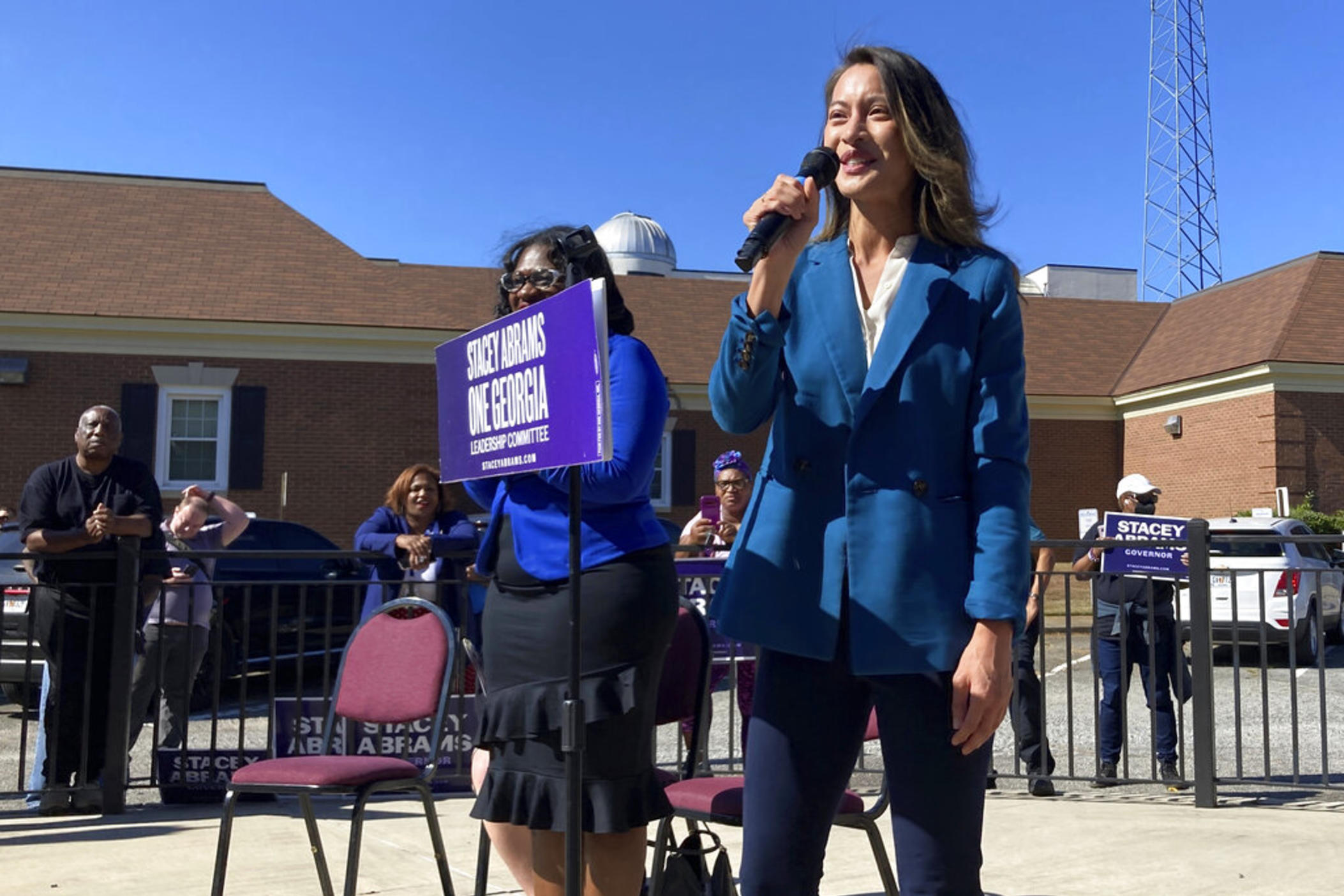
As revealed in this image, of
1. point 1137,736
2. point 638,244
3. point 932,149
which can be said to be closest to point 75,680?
point 932,149

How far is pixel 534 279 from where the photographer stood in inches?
119

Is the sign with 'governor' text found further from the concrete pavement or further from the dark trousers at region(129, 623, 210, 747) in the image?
the dark trousers at region(129, 623, 210, 747)

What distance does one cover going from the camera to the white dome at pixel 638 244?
37.3 meters

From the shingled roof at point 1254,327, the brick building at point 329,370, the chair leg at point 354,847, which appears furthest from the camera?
the shingled roof at point 1254,327

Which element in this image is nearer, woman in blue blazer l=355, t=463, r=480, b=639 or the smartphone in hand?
woman in blue blazer l=355, t=463, r=480, b=639

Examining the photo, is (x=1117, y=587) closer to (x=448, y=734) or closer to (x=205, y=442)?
(x=448, y=734)

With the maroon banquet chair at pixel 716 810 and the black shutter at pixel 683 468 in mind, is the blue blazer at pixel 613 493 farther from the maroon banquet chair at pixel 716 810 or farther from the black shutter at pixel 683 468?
the black shutter at pixel 683 468

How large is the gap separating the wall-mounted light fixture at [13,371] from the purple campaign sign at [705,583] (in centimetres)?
1826

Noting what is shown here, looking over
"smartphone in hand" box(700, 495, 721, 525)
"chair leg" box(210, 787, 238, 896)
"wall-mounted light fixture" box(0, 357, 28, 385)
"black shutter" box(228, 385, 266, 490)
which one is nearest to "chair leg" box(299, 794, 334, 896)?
"chair leg" box(210, 787, 238, 896)

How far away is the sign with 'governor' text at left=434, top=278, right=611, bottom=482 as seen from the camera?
232 cm

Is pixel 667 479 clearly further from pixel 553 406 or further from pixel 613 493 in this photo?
pixel 553 406

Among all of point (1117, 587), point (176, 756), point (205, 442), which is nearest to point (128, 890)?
point (176, 756)

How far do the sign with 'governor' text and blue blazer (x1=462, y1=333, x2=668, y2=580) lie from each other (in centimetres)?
22

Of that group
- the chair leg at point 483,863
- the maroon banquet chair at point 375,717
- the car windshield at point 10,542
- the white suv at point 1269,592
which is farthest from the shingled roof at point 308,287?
the chair leg at point 483,863
